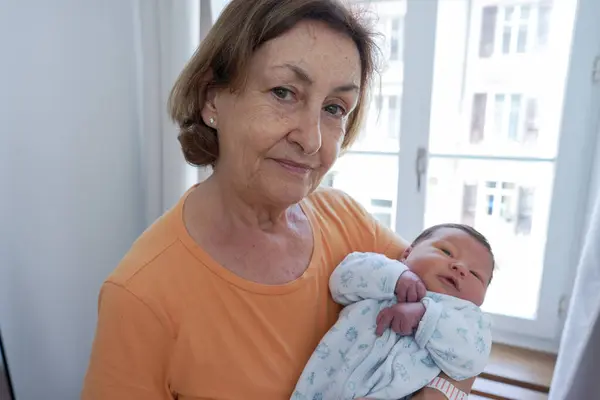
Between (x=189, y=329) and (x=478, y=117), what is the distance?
150 centimetres

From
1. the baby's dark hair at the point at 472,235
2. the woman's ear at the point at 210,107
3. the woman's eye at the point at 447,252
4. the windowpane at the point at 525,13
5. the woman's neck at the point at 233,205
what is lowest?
the woman's eye at the point at 447,252

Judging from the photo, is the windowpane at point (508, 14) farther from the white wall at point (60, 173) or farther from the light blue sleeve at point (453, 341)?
the white wall at point (60, 173)

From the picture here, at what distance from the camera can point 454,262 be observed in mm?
915

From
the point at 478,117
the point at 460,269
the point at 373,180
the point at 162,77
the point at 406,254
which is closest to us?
the point at 460,269

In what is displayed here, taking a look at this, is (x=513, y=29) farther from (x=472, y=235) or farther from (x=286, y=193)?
(x=286, y=193)

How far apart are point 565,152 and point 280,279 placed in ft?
4.31

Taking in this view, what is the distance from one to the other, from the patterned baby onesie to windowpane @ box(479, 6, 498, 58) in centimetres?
123

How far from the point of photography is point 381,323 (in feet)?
2.70

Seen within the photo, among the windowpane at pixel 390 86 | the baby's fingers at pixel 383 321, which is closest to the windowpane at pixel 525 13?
the windowpane at pixel 390 86

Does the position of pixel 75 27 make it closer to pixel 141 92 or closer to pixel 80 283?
pixel 141 92

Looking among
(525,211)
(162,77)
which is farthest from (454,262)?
(162,77)

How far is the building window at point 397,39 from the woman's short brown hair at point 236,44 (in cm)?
98

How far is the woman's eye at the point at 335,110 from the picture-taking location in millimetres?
780

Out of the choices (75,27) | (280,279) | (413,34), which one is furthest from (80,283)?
(413,34)
